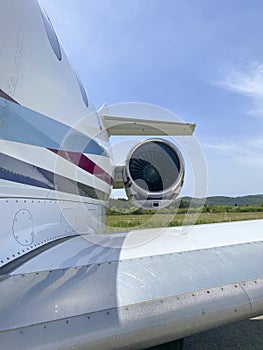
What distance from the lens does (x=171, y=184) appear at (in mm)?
6316

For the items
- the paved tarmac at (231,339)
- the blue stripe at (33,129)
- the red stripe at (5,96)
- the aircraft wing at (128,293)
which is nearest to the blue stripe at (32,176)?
the blue stripe at (33,129)

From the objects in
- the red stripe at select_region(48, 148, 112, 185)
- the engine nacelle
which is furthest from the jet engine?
the red stripe at select_region(48, 148, 112, 185)

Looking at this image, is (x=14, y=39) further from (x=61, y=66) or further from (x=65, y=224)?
(x=65, y=224)

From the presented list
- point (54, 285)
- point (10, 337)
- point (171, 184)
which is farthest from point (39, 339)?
point (171, 184)

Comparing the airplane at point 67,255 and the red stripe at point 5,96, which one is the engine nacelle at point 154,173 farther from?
the red stripe at point 5,96

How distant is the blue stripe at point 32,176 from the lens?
2.20 m

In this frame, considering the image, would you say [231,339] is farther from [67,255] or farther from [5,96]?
[5,96]

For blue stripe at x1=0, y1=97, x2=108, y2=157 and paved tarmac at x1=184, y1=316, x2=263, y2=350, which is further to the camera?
paved tarmac at x1=184, y1=316, x2=263, y2=350

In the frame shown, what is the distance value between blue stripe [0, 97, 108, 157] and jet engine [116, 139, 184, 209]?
254 cm

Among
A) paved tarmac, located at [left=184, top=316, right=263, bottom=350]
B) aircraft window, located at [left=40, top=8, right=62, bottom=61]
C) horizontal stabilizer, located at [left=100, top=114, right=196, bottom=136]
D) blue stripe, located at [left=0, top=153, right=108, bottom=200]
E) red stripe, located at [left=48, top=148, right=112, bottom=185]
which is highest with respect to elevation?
horizontal stabilizer, located at [left=100, top=114, right=196, bottom=136]

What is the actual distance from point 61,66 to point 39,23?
61 cm

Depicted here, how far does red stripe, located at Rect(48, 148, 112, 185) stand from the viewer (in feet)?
11.3

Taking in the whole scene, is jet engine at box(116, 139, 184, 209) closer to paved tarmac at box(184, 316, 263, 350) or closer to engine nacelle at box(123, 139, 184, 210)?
engine nacelle at box(123, 139, 184, 210)

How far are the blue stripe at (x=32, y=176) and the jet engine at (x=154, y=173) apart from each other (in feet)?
8.47
